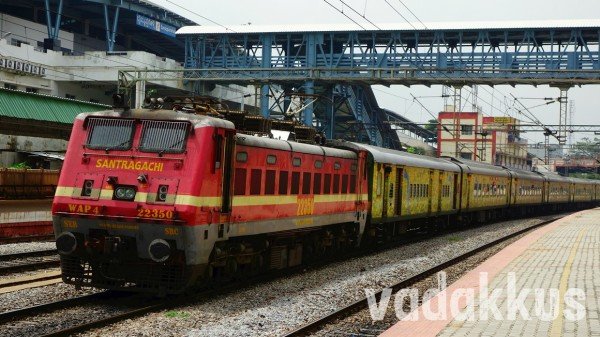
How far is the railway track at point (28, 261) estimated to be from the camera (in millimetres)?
16703

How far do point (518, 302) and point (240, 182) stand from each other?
551 centimetres

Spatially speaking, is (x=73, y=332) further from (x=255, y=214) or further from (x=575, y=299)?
(x=575, y=299)

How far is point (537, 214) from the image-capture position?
6203 cm

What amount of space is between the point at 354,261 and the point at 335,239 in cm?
80

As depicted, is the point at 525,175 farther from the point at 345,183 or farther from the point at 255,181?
the point at 255,181

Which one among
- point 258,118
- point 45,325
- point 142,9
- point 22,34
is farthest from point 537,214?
point 45,325

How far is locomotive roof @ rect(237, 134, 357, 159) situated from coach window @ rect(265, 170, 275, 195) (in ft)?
1.79

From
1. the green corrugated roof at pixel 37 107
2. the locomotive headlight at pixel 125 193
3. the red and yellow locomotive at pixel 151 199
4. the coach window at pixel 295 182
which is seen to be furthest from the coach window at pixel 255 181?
the green corrugated roof at pixel 37 107

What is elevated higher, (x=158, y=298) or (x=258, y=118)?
(x=258, y=118)

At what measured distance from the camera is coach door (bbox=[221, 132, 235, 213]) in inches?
554

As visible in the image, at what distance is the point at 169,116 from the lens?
13719 millimetres

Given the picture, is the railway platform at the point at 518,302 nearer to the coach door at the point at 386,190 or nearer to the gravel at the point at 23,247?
the coach door at the point at 386,190

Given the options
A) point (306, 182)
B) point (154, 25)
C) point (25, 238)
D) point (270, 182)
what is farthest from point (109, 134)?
point (154, 25)

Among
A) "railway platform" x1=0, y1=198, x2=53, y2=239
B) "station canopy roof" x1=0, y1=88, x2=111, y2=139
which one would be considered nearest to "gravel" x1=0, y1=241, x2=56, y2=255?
"railway platform" x1=0, y1=198, x2=53, y2=239
